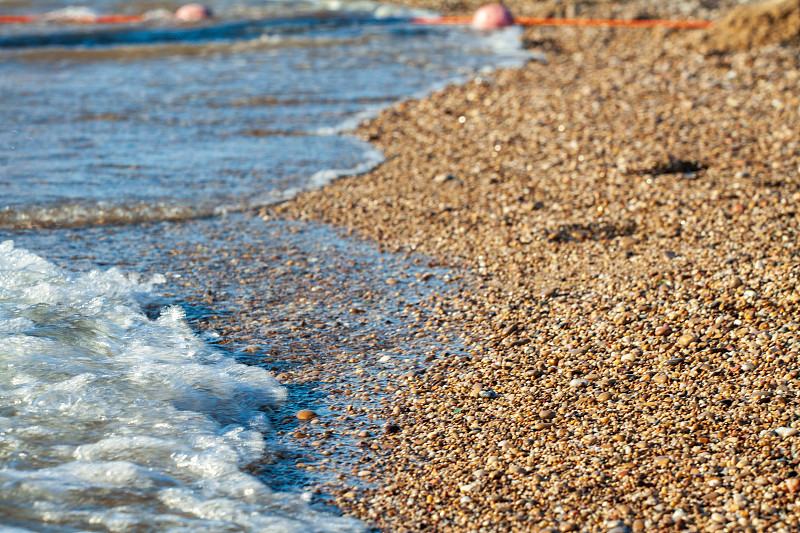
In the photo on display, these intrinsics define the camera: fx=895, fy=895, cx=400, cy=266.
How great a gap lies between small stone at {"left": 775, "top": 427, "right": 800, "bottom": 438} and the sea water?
179 cm

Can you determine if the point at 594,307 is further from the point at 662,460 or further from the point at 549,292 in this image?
the point at 662,460

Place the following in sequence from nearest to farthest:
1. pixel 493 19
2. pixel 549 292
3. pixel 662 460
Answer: pixel 662 460, pixel 549 292, pixel 493 19

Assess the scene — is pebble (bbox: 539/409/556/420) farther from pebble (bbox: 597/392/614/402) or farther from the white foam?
the white foam

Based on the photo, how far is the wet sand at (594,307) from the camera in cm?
358

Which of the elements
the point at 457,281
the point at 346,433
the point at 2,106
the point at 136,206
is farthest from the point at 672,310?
the point at 2,106

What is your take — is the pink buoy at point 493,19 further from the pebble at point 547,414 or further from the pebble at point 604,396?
the pebble at point 547,414

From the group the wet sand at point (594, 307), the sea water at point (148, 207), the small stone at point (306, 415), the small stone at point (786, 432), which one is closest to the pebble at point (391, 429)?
the wet sand at point (594, 307)

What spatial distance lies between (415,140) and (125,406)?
5031 mm

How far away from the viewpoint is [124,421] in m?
4.17

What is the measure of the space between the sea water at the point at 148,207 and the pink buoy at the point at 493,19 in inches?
15.8

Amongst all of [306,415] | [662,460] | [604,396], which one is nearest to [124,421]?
[306,415]

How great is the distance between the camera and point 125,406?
169 inches

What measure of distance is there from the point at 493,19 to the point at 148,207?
9.87 meters

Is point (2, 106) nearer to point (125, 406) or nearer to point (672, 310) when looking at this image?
point (125, 406)
